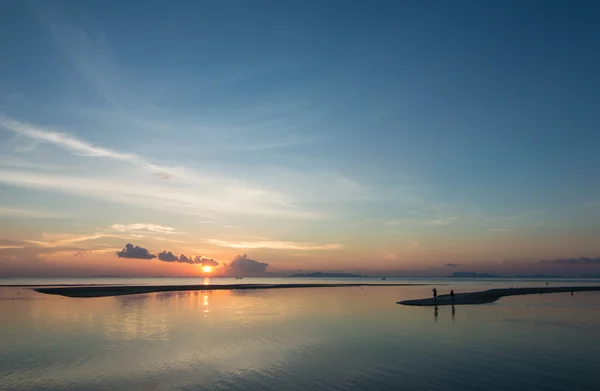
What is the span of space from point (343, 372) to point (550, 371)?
13984 mm

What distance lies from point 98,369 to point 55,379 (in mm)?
3008

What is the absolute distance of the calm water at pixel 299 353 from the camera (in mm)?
24000

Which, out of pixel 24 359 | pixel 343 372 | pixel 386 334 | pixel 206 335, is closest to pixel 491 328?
pixel 386 334

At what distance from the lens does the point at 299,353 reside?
32500mm

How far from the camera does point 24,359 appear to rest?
30000 millimetres

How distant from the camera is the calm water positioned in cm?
2400

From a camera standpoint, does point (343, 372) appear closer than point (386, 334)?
Yes

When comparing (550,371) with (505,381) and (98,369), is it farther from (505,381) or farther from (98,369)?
(98,369)

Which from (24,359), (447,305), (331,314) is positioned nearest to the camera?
(24,359)

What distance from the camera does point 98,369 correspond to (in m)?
27.2

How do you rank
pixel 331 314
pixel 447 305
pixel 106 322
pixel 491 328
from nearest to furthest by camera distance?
pixel 491 328 → pixel 106 322 → pixel 331 314 → pixel 447 305

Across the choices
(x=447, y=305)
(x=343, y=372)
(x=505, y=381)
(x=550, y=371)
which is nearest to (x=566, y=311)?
(x=447, y=305)

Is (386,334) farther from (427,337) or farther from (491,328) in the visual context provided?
(491,328)

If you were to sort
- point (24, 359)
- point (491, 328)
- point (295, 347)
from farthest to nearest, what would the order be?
point (491, 328), point (295, 347), point (24, 359)
